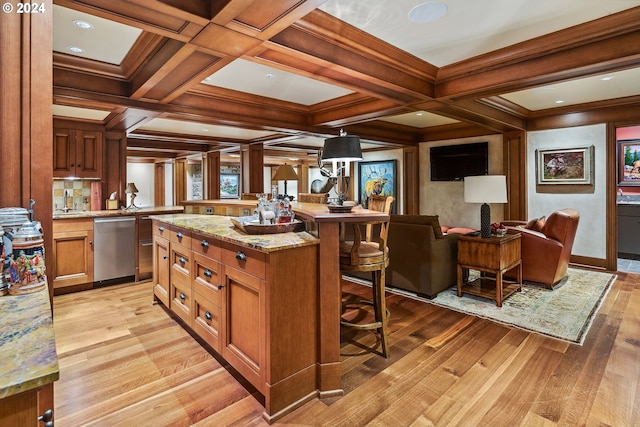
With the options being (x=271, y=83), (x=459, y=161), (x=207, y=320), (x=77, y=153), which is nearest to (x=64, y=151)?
(x=77, y=153)

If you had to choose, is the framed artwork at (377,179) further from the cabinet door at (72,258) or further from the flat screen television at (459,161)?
the cabinet door at (72,258)

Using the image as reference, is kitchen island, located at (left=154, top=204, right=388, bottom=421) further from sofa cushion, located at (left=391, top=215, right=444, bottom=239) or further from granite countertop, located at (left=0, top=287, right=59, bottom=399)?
sofa cushion, located at (left=391, top=215, right=444, bottom=239)

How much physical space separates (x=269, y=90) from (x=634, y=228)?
6466 mm

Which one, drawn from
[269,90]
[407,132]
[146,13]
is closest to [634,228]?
[407,132]

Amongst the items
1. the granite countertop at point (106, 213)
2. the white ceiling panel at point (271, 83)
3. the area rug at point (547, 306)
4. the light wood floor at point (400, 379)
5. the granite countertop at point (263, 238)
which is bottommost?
the light wood floor at point (400, 379)

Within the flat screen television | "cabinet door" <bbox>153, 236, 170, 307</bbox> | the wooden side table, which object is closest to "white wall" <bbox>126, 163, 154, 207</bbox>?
"cabinet door" <bbox>153, 236, 170, 307</bbox>

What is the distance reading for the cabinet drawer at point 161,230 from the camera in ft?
10.1

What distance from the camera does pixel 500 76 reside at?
3191mm

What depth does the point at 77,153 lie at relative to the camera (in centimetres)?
468

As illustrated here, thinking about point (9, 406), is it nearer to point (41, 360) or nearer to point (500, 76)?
point (41, 360)

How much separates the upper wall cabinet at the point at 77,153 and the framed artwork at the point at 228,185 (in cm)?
750

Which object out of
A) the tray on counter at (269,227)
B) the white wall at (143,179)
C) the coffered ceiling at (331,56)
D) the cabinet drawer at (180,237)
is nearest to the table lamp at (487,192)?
the coffered ceiling at (331,56)

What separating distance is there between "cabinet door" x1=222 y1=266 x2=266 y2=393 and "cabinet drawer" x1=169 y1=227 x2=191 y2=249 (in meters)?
0.69

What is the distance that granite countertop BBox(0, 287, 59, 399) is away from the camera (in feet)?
1.96
